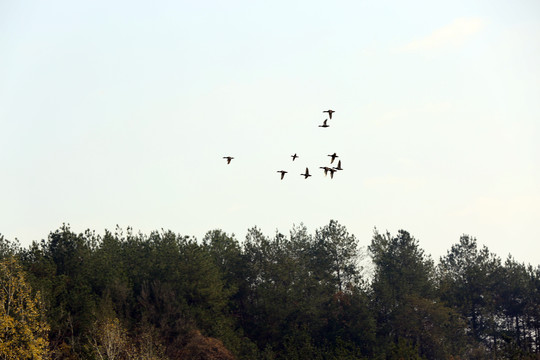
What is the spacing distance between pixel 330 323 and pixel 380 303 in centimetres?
643

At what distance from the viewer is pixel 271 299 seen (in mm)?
72062

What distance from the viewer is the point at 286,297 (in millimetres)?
72688

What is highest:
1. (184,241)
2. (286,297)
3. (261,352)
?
(184,241)

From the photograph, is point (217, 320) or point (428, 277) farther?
point (428, 277)

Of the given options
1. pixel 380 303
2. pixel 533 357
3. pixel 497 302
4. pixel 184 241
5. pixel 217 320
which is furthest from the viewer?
pixel 497 302

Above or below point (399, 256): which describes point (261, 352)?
below

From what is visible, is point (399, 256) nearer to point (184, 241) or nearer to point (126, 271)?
point (184, 241)

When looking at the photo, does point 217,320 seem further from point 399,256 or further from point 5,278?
point 399,256

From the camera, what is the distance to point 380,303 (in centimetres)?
7606

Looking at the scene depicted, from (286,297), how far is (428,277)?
20.5m

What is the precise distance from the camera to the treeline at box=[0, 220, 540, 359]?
191 ft

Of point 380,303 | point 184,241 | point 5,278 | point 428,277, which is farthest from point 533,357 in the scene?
point 5,278

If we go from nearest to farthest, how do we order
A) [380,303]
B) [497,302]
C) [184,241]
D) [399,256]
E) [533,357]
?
[533,357] < [184,241] < [380,303] < [399,256] < [497,302]

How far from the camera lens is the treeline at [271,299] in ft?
191
